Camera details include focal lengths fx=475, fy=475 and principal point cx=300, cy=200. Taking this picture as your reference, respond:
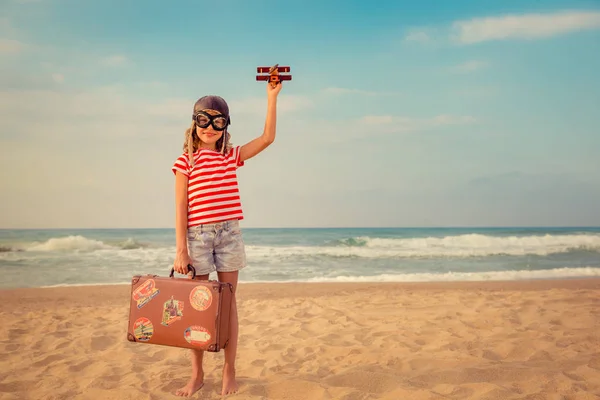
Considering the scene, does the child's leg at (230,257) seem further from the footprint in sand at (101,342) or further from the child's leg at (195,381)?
the footprint in sand at (101,342)

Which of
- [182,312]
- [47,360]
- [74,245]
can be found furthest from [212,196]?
[74,245]

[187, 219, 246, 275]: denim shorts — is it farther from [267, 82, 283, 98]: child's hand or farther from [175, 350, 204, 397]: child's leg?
[267, 82, 283, 98]: child's hand

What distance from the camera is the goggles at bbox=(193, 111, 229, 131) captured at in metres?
Answer: 3.13

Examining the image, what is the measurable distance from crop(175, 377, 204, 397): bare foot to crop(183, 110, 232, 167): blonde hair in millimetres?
1544

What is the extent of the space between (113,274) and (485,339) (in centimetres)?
944

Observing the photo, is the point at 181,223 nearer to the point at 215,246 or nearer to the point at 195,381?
the point at 215,246

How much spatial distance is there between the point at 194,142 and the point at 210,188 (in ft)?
1.29

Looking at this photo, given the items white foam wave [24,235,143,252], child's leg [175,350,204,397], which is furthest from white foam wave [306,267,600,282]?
white foam wave [24,235,143,252]

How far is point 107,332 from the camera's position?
5316mm

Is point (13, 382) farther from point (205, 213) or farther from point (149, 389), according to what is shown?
point (205, 213)

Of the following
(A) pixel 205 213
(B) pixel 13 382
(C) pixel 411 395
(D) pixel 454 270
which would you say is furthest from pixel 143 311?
(D) pixel 454 270

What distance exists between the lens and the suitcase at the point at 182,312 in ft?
9.36

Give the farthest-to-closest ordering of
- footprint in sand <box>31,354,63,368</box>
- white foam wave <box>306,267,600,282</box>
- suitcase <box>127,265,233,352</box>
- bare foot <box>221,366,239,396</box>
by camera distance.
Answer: white foam wave <box>306,267,600,282</box>
footprint in sand <box>31,354,63,368</box>
bare foot <box>221,366,239,396</box>
suitcase <box>127,265,233,352</box>

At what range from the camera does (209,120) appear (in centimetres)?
313
